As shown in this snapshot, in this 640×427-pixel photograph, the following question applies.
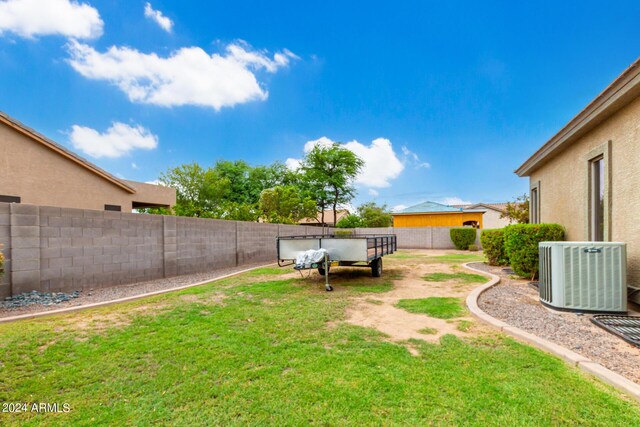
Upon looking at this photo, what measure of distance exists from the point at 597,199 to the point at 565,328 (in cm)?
409

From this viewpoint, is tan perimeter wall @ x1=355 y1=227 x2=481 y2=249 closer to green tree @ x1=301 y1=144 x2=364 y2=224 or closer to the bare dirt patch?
green tree @ x1=301 y1=144 x2=364 y2=224

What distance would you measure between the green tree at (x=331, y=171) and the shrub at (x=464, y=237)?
53.8ft

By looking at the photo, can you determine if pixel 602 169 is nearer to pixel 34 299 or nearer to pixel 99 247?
pixel 99 247

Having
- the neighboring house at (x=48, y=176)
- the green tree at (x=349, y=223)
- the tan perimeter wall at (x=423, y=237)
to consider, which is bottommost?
the tan perimeter wall at (x=423, y=237)

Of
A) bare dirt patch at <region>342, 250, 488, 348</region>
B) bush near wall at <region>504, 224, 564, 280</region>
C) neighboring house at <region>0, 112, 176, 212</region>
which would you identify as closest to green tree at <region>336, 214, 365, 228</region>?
neighboring house at <region>0, 112, 176, 212</region>

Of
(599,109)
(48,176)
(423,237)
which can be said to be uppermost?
(599,109)

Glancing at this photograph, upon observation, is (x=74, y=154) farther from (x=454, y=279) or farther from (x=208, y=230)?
(x=454, y=279)

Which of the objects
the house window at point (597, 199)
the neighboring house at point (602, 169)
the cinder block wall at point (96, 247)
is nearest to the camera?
the neighboring house at point (602, 169)

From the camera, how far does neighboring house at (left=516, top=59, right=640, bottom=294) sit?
4.85 metres

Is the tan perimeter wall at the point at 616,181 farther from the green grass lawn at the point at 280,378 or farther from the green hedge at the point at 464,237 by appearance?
the green hedge at the point at 464,237

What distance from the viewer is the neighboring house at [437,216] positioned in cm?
2588

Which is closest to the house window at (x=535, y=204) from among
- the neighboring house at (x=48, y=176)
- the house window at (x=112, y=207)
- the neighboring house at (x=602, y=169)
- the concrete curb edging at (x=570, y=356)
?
the neighboring house at (x=602, y=169)

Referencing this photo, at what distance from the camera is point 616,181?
5.45m

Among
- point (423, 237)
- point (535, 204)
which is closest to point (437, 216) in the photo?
point (423, 237)
